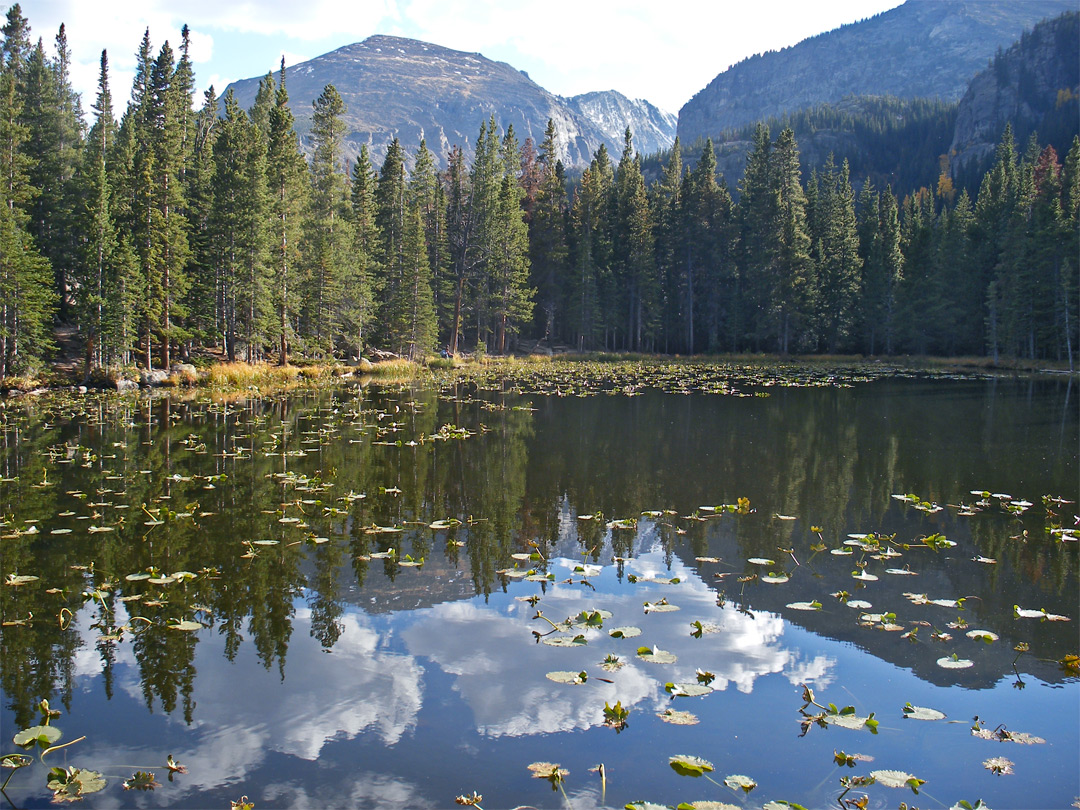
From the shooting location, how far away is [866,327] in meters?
62.9

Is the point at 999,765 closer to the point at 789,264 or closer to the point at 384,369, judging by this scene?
the point at 384,369

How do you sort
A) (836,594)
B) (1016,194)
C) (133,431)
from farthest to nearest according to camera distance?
1. (1016,194)
2. (133,431)
3. (836,594)

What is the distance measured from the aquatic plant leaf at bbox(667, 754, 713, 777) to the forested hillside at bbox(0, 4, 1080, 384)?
32.6 metres

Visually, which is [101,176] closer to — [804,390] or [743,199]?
[804,390]

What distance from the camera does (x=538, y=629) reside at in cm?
610

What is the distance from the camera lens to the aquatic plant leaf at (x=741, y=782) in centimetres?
392

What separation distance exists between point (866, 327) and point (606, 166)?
3071cm

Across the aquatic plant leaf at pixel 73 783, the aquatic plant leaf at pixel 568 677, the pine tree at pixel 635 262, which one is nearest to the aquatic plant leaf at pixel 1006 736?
the aquatic plant leaf at pixel 568 677

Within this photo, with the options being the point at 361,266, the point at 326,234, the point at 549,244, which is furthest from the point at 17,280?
the point at 549,244

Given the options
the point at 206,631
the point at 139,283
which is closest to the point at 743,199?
the point at 139,283

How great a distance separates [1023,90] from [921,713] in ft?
635

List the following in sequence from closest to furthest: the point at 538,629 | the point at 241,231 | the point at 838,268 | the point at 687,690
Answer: the point at 687,690, the point at 538,629, the point at 241,231, the point at 838,268

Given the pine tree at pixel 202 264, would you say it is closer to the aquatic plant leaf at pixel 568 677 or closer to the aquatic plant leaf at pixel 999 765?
the aquatic plant leaf at pixel 568 677

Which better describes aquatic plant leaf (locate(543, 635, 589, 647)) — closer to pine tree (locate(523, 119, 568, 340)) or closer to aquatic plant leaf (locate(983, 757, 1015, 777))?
aquatic plant leaf (locate(983, 757, 1015, 777))
